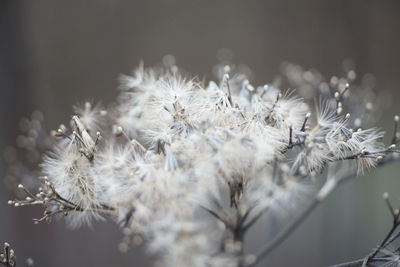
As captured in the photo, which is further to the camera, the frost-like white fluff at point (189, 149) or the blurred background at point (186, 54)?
the blurred background at point (186, 54)

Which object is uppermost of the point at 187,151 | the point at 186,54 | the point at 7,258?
the point at 186,54

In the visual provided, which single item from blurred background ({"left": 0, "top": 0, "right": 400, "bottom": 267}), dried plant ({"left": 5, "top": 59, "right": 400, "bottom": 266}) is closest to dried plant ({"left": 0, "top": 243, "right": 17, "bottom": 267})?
dried plant ({"left": 5, "top": 59, "right": 400, "bottom": 266})

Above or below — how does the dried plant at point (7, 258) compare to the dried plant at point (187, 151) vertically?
below

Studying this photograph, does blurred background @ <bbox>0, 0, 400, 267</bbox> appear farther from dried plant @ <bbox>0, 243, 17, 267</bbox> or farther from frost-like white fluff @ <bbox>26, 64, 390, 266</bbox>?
dried plant @ <bbox>0, 243, 17, 267</bbox>

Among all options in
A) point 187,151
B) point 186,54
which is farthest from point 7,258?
point 186,54

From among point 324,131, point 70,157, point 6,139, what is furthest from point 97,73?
point 324,131

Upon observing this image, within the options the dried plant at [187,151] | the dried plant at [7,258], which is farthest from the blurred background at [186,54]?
the dried plant at [7,258]

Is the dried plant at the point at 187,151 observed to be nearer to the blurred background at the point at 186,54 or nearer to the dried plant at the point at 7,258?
the dried plant at the point at 7,258

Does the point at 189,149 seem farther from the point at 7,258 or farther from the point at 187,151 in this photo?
the point at 7,258
